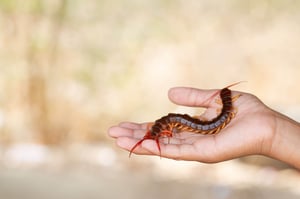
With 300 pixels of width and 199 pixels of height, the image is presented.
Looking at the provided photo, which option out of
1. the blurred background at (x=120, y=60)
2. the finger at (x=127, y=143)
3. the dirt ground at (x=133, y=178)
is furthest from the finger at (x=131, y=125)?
the blurred background at (x=120, y=60)

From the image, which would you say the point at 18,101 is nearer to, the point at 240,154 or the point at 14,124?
the point at 14,124

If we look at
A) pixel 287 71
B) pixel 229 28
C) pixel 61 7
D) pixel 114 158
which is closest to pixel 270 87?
pixel 287 71

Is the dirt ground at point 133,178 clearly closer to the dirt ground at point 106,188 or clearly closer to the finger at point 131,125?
the dirt ground at point 106,188

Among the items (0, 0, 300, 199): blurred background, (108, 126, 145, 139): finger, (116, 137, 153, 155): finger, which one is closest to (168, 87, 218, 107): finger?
(108, 126, 145, 139): finger

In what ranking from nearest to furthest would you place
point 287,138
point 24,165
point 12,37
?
point 287,138 < point 24,165 < point 12,37

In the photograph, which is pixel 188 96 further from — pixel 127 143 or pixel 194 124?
pixel 127 143

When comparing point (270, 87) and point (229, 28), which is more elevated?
point (229, 28)

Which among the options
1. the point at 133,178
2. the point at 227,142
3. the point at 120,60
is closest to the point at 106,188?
the point at 133,178
